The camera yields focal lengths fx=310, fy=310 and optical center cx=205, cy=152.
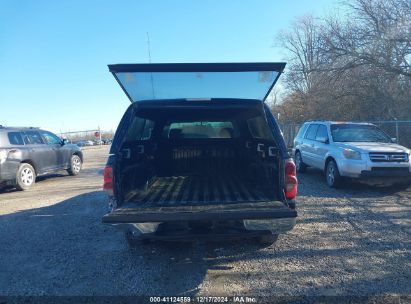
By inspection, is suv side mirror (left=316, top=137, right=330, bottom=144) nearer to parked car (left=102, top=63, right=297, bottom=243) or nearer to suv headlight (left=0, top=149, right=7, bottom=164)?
parked car (left=102, top=63, right=297, bottom=243)

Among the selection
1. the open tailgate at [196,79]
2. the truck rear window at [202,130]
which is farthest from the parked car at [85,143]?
the open tailgate at [196,79]

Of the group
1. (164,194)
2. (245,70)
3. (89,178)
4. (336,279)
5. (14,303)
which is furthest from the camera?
(89,178)

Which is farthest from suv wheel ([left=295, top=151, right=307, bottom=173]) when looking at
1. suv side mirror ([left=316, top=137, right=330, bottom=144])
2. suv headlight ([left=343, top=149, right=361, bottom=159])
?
suv headlight ([left=343, top=149, right=361, bottom=159])

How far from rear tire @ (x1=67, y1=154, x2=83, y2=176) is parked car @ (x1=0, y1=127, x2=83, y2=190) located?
126 mm

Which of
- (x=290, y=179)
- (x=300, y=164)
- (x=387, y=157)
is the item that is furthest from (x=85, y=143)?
(x=290, y=179)

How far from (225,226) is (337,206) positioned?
387 centimetres

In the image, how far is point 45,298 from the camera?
10.3 feet

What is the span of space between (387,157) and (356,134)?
4.64 ft

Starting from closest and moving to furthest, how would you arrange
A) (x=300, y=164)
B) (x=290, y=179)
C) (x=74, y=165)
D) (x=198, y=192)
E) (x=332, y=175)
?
1. (x=290, y=179)
2. (x=198, y=192)
3. (x=332, y=175)
4. (x=300, y=164)
5. (x=74, y=165)

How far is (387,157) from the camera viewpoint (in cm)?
729

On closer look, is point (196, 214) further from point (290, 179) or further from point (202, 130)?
point (202, 130)

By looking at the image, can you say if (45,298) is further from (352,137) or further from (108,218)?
(352,137)

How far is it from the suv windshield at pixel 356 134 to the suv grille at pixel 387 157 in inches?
43.4

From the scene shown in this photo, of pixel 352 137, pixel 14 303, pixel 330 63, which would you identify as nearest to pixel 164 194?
pixel 14 303
